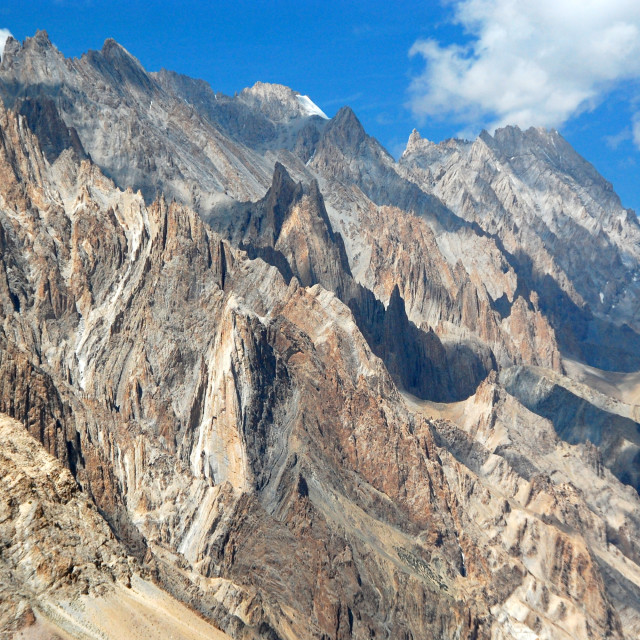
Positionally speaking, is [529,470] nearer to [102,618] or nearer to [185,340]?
[185,340]

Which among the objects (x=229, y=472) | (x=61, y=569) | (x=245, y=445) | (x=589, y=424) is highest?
(x=589, y=424)

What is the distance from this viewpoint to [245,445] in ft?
316

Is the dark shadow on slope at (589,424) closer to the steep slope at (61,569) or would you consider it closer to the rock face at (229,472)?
the rock face at (229,472)

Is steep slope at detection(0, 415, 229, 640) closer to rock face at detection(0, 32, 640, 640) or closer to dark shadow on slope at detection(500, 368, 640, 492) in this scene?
rock face at detection(0, 32, 640, 640)

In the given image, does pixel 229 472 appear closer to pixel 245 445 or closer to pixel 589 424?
pixel 245 445

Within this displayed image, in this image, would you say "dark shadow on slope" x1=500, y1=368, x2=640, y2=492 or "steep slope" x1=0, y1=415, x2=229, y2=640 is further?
"dark shadow on slope" x1=500, y1=368, x2=640, y2=492

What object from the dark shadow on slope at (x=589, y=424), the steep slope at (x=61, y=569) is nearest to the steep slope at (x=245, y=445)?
the steep slope at (x=61, y=569)

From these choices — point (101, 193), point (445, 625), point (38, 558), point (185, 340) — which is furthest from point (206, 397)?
A: point (38, 558)

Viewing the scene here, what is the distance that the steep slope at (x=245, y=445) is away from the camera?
78.3 metres

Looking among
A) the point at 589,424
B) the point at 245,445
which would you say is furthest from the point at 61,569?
the point at 589,424

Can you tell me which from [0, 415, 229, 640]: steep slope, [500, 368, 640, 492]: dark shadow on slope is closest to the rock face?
[0, 415, 229, 640]: steep slope

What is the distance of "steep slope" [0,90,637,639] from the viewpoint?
257 ft

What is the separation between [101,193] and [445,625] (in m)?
74.9

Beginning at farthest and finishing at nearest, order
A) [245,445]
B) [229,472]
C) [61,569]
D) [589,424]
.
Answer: [589,424]
[245,445]
[229,472]
[61,569]
